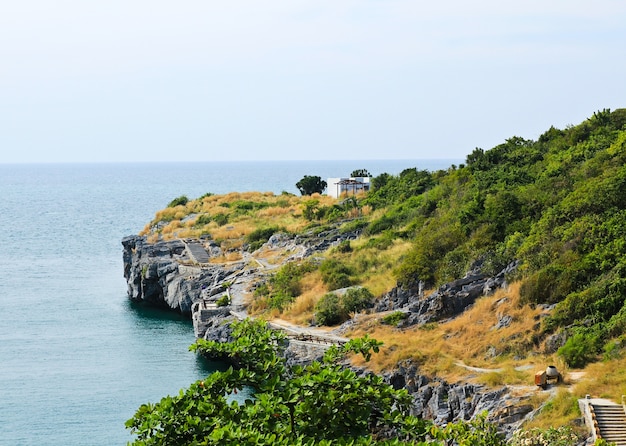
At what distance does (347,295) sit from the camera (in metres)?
50.0

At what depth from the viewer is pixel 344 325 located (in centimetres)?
4734

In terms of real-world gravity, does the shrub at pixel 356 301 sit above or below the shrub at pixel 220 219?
Result: below

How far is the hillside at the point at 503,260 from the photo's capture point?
125 ft

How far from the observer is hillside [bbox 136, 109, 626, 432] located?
3803 cm

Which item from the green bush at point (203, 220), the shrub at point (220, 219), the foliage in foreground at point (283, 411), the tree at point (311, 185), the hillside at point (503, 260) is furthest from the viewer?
the tree at point (311, 185)

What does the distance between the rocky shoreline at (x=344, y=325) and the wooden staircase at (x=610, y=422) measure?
2.77m

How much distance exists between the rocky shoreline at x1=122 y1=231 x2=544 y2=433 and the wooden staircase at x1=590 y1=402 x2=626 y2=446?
277 cm

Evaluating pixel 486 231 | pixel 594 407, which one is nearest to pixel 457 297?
pixel 486 231

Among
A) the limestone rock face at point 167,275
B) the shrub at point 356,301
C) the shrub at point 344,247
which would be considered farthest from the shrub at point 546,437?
the limestone rock face at point 167,275

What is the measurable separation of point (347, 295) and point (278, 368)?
33.7 meters

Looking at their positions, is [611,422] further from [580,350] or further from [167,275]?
[167,275]

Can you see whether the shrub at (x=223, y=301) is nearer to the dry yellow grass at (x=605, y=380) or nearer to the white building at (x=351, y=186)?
the dry yellow grass at (x=605, y=380)

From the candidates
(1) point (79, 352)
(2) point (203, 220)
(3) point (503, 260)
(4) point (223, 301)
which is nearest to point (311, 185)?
(2) point (203, 220)

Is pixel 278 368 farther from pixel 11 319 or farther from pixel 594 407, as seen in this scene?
pixel 11 319
